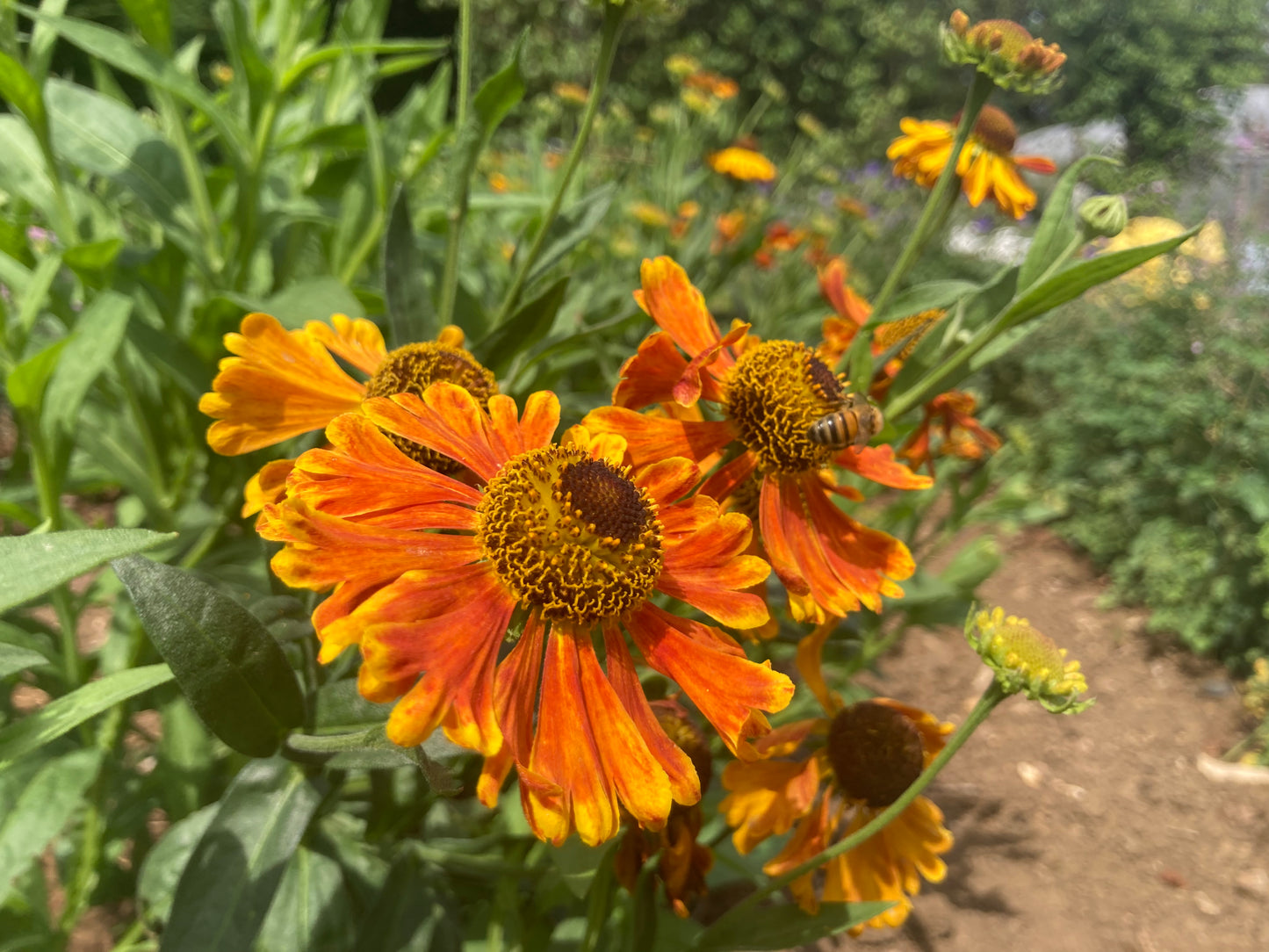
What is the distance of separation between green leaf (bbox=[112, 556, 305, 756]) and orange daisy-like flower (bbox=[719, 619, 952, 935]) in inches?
18.0

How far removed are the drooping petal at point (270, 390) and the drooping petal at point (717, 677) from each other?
0.34 m

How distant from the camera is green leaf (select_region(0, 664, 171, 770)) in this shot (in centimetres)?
61

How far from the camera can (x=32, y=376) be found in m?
0.82

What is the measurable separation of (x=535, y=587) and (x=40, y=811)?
581 millimetres

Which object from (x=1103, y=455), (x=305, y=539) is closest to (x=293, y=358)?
(x=305, y=539)

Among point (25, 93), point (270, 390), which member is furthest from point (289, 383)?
point (25, 93)

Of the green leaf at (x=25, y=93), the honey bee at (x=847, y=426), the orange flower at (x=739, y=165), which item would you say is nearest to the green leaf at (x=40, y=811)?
the green leaf at (x=25, y=93)

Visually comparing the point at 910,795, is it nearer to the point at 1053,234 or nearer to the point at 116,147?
the point at 1053,234

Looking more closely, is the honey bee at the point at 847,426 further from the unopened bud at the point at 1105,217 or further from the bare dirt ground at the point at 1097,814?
the bare dirt ground at the point at 1097,814

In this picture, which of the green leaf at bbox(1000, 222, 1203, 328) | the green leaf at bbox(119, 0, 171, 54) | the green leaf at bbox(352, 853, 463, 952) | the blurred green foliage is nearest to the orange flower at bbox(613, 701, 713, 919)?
the green leaf at bbox(352, 853, 463, 952)

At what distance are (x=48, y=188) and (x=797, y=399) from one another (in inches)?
43.1

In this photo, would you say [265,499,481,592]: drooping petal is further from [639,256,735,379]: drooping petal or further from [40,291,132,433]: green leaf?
[40,291,132,433]: green leaf

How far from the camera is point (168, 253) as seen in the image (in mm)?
1192

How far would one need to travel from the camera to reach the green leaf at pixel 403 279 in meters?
0.87
